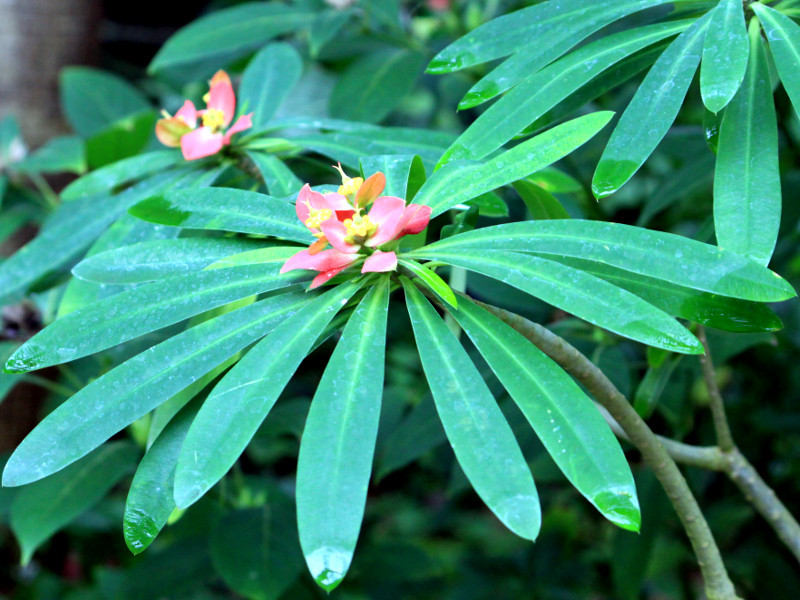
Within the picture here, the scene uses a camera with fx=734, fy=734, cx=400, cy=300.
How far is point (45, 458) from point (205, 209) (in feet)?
0.81

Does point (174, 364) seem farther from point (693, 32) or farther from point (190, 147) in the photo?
point (693, 32)

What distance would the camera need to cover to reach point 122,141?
127 cm

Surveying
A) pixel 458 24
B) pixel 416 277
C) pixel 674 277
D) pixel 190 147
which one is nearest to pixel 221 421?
pixel 416 277

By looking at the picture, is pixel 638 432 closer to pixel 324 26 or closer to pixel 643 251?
pixel 643 251

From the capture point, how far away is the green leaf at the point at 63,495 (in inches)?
41.2

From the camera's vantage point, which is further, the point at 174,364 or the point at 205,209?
the point at 205,209

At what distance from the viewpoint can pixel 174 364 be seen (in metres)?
0.53

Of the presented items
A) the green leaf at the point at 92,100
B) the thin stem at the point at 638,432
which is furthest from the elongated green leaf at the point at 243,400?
the green leaf at the point at 92,100

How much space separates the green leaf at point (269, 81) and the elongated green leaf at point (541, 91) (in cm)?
46

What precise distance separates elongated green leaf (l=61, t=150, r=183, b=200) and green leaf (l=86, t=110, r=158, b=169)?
0.37 m

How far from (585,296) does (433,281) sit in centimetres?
11

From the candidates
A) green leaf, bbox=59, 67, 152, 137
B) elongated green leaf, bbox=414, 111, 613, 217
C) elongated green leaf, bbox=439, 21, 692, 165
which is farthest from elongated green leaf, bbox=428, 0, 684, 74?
green leaf, bbox=59, 67, 152, 137

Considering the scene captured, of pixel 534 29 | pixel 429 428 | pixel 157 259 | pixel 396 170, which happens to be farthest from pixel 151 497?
pixel 429 428

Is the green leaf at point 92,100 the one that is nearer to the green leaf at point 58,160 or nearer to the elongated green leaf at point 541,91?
the green leaf at point 58,160
